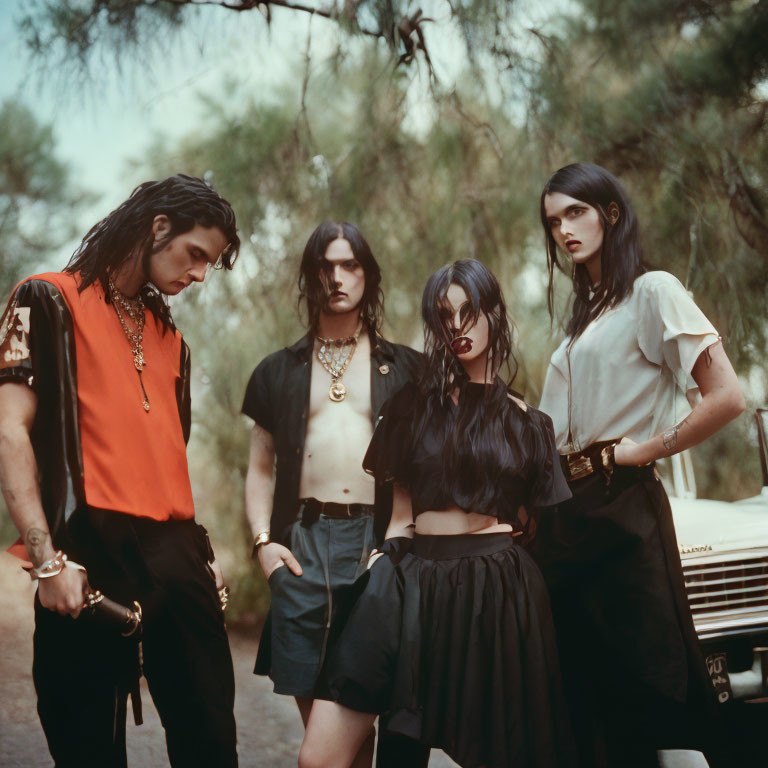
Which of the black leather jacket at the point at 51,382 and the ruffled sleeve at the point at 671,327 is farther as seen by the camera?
the ruffled sleeve at the point at 671,327

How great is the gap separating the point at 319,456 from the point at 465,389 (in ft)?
2.14

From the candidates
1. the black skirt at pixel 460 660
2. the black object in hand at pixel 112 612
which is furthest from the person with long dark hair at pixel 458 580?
the black object in hand at pixel 112 612

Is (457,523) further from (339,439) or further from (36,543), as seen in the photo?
(36,543)

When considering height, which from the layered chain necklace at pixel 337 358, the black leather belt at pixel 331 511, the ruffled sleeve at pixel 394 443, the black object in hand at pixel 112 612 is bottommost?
the black object in hand at pixel 112 612

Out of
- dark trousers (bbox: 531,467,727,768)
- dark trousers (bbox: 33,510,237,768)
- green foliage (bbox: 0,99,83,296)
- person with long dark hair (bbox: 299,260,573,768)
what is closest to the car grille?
dark trousers (bbox: 531,467,727,768)

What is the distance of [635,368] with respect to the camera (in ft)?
8.74

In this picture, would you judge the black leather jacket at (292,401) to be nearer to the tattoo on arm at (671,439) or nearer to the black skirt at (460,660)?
the black skirt at (460,660)

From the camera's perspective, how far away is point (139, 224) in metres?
2.53

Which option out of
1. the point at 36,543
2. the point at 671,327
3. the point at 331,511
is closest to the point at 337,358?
the point at 331,511

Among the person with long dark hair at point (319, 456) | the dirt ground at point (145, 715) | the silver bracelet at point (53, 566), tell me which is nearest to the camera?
the silver bracelet at point (53, 566)

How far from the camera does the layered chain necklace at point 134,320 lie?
250 cm

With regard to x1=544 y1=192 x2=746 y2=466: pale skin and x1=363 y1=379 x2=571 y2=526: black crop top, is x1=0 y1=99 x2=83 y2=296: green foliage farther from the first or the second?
x1=544 y1=192 x2=746 y2=466: pale skin

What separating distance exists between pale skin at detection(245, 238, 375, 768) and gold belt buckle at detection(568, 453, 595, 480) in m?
0.66

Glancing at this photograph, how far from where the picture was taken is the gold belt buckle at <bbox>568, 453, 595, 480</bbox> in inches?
105
